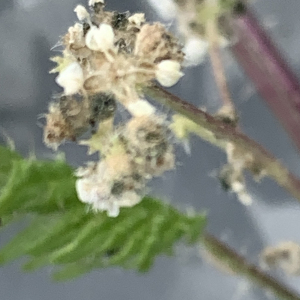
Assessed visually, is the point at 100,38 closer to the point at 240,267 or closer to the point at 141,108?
the point at 141,108

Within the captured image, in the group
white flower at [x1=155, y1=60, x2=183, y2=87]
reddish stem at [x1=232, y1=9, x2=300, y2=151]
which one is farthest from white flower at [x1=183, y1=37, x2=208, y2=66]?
white flower at [x1=155, y1=60, x2=183, y2=87]

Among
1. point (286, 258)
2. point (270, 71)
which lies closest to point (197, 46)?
point (270, 71)

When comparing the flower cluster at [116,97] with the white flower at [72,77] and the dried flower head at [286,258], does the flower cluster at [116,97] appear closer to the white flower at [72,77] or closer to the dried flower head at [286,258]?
the white flower at [72,77]

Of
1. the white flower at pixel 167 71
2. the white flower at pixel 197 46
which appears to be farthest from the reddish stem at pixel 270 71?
the white flower at pixel 167 71

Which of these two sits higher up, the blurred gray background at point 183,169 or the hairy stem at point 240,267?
the blurred gray background at point 183,169

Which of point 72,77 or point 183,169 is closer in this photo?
point 72,77

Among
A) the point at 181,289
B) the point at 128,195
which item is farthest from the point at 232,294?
the point at 128,195

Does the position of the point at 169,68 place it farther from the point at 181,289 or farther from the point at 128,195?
the point at 181,289

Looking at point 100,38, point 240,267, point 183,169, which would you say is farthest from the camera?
point 183,169
